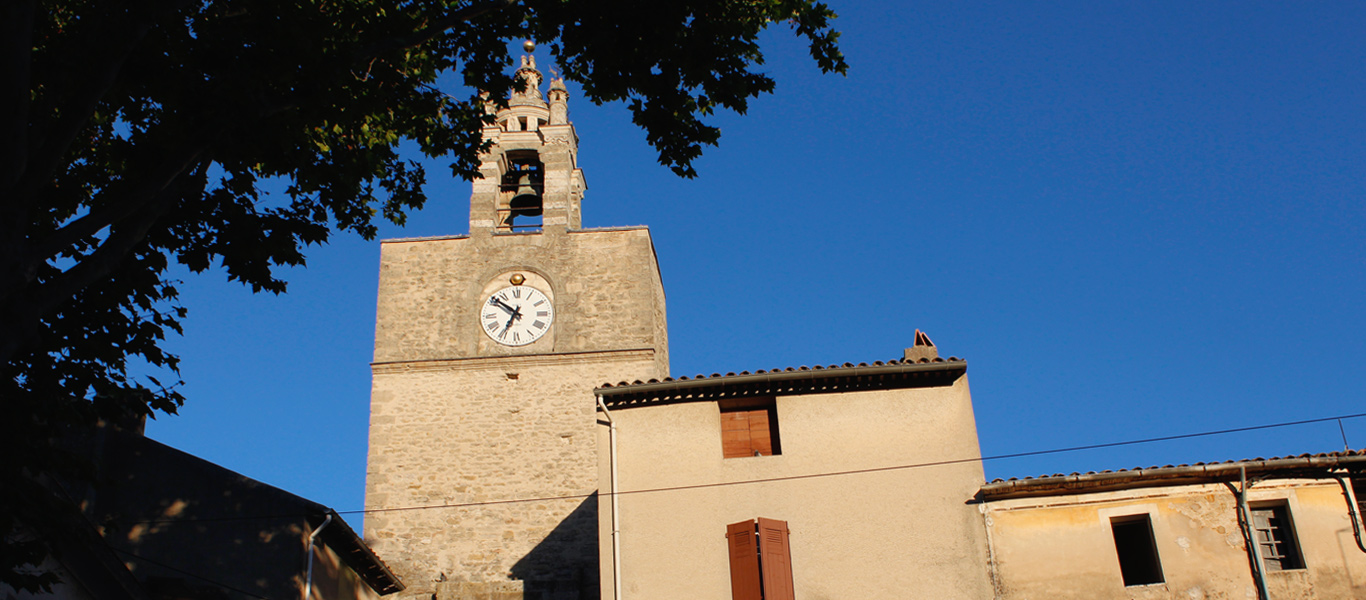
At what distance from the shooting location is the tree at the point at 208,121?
263 inches

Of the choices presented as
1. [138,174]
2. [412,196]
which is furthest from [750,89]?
[138,174]

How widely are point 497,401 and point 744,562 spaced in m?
8.78

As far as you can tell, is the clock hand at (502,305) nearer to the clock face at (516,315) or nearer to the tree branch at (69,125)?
the clock face at (516,315)

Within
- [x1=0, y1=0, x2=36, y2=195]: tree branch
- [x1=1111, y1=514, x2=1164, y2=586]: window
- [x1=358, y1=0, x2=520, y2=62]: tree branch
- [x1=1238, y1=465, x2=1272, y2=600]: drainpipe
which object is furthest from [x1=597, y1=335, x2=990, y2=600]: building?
[x1=0, y1=0, x2=36, y2=195]: tree branch

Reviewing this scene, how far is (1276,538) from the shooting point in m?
13.7

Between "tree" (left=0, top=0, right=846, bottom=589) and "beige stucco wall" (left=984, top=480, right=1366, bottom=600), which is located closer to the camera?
"tree" (left=0, top=0, right=846, bottom=589)

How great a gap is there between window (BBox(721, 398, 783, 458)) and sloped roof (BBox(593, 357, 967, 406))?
0.20 meters

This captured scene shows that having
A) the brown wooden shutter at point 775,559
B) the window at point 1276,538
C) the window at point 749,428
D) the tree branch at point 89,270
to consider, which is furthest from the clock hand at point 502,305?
the tree branch at point 89,270

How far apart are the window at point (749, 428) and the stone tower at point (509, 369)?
520 centimetres

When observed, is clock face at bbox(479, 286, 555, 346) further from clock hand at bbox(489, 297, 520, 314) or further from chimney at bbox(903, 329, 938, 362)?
chimney at bbox(903, 329, 938, 362)

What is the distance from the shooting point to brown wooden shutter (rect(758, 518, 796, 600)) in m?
13.2

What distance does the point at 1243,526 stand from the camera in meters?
13.5

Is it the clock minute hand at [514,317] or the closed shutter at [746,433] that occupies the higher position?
the clock minute hand at [514,317]

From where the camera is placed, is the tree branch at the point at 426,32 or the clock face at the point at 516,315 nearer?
the tree branch at the point at 426,32
